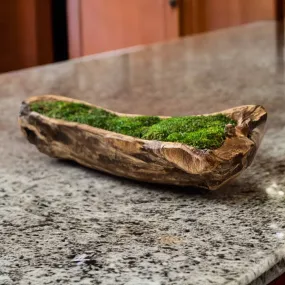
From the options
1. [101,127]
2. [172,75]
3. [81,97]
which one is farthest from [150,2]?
[101,127]

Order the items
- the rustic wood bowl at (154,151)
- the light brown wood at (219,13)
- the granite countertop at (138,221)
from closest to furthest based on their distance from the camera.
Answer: the granite countertop at (138,221) → the rustic wood bowl at (154,151) → the light brown wood at (219,13)

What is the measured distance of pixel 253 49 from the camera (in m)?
2.21

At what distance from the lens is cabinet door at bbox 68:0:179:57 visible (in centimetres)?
386

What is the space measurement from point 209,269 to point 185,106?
0.81 meters

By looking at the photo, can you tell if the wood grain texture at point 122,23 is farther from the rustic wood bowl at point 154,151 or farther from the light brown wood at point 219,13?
the rustic wood bowl at point 154,151

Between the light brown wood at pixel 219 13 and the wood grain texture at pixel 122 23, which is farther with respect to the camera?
the wood grain texture at pixel 122 23

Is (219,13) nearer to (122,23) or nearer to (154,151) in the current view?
(122,23)

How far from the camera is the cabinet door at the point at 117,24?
3861 millimetres

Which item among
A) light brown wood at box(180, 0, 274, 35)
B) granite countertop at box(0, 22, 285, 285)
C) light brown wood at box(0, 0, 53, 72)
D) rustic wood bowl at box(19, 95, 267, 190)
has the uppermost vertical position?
rustic wood bowl at box(19, 95, 267, 190)

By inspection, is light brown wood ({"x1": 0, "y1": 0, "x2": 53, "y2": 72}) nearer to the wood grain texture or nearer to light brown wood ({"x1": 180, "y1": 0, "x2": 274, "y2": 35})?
the wood grain texture

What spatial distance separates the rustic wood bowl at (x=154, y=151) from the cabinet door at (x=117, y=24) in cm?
280

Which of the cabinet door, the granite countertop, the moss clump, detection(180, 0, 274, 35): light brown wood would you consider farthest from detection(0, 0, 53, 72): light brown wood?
the moss clump

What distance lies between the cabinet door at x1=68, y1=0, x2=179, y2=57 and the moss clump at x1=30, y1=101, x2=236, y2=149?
2756 millimetres

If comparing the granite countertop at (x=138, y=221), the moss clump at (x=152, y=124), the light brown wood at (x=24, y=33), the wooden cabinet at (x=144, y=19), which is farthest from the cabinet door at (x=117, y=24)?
the moss clump at (x=152, y=124)
